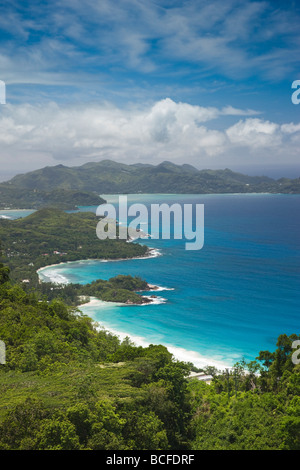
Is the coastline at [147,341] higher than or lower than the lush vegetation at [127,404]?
lower

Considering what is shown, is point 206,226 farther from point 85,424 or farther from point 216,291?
point 85,424

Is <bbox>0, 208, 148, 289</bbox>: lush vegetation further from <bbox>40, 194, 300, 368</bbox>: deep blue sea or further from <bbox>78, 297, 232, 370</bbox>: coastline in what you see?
<bbox>78, 297, 232, 370</bbox>: coastline

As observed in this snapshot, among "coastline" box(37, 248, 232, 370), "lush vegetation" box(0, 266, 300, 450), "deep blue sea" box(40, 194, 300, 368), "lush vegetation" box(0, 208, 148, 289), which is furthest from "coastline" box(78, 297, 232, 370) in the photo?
"lush vegetation" box(0, 208, 148, 289)

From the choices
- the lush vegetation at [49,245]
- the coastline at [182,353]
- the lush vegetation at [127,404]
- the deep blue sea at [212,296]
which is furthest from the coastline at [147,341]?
the lush vegetation at [49,245]

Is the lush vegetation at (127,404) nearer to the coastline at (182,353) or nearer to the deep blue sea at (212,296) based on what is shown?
the coastline at (182,353)

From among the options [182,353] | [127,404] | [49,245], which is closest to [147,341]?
[182,353]

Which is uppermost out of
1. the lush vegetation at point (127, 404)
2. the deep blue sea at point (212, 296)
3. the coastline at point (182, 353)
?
the lush vegetation at point (127, 404)
